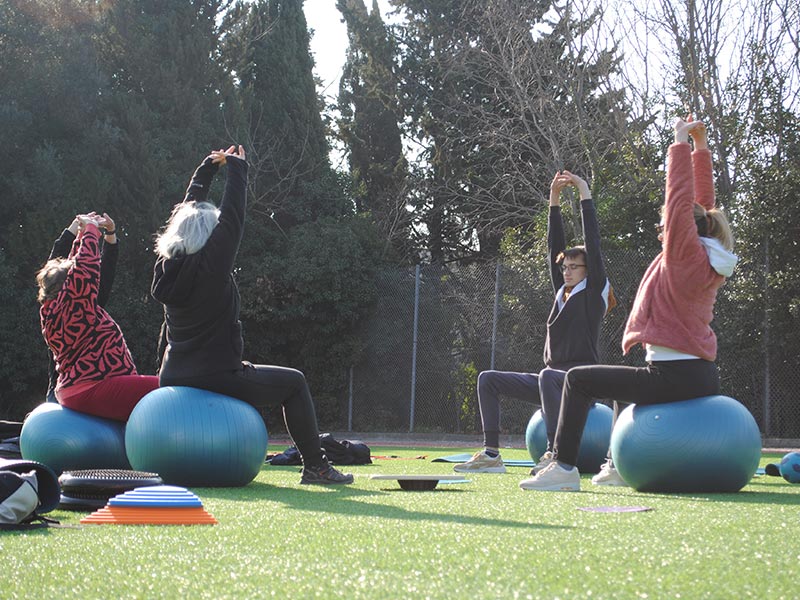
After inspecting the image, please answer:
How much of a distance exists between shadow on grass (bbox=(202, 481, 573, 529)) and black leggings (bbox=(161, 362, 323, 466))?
318 mm

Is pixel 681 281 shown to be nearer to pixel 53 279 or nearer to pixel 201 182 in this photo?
pixel 201 182

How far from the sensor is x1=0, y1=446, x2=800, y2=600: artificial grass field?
8.43 ft

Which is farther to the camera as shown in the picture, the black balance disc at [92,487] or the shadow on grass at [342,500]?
the black balance disc at [92,487]

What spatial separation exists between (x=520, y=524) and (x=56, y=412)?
387cm

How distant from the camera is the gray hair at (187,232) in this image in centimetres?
589

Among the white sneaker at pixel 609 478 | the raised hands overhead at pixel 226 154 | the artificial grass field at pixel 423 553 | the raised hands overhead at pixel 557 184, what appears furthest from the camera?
the raised hands overhead at pixel 557 184

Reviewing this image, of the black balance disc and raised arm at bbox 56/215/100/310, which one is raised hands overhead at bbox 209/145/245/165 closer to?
raised arm at bbox 56/215/100/310

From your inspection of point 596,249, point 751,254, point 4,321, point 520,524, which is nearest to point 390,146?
point 4,321

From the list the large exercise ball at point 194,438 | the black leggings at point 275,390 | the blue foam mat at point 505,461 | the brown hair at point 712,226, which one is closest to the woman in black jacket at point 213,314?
the black leggings at point 275,390

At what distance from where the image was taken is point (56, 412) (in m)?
6.60

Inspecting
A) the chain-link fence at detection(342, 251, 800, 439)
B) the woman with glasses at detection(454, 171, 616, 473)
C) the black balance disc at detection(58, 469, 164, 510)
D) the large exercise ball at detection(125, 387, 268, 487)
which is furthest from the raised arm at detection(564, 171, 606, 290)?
the chain-link fence at detection(342, 251, 800, 439)

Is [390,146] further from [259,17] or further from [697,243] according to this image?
[697,243]

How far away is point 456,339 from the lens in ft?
59.0

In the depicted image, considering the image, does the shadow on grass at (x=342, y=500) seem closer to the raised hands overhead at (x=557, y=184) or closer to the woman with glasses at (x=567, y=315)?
the woman with glasses at (x=567, y=315)
